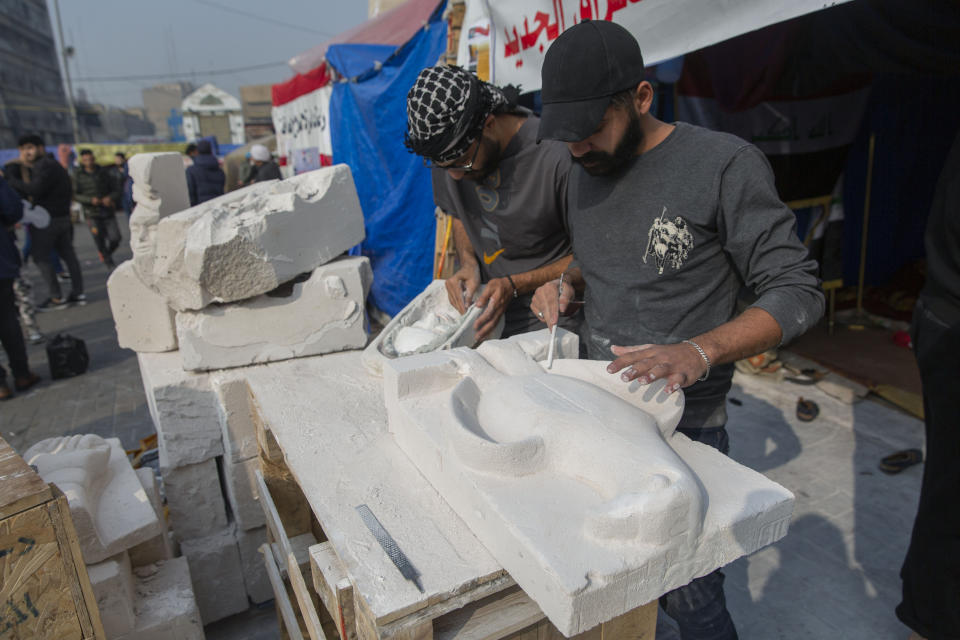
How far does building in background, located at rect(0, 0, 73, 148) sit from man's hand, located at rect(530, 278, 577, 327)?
36.1m

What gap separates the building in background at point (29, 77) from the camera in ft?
98.6

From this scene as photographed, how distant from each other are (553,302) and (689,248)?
1.32 ft

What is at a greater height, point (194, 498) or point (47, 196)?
point (47, 196)

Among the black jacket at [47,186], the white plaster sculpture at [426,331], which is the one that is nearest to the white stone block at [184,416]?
the white plaster sculpture at [426,331]

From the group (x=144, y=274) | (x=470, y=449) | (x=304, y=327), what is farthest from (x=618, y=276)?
(x=144, y=274)

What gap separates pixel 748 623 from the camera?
2.26m

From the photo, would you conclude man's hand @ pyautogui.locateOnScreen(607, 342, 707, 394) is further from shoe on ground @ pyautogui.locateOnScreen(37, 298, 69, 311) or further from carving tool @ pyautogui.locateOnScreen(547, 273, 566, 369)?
shoe on ground @ pyautogui.locateOnScreen(37, 298, 69, 311)

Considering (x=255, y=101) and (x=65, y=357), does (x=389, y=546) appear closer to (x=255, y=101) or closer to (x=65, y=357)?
(x=65, y=357)

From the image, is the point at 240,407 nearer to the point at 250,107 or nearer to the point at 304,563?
the point at 304,563

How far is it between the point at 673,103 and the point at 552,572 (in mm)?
3707

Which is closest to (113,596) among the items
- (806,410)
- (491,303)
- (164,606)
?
→ (164,606)

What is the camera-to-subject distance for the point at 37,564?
4.17 ft

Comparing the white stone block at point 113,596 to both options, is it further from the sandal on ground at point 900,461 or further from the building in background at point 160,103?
the building in background at point 160,103

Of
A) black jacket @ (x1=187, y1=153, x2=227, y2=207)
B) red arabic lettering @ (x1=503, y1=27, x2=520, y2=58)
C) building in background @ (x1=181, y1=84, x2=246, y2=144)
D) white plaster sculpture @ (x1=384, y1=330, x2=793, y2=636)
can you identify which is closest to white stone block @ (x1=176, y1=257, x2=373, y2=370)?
white plaster sculpture @ (x1=384, y1=330, x2=793, y2=636)
